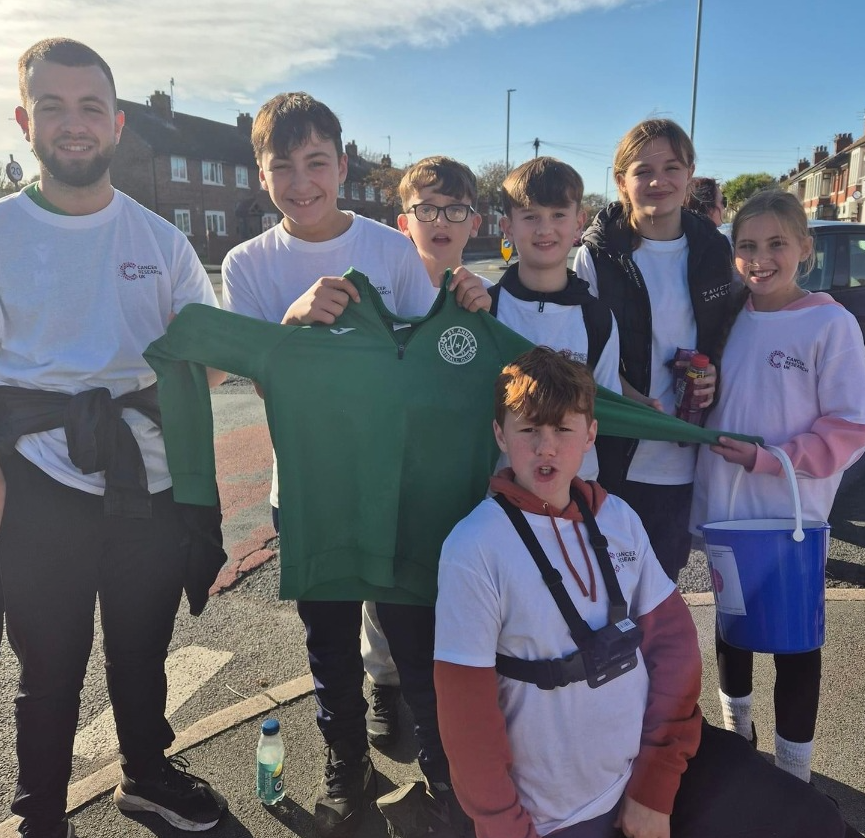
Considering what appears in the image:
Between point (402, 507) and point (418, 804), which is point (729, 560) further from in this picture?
point (418, 804)

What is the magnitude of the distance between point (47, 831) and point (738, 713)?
252 cm

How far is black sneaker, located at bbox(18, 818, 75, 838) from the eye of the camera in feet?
7.45

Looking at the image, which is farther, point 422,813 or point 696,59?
point 696,59

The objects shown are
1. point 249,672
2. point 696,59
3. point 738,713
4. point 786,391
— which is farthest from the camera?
point 696,59

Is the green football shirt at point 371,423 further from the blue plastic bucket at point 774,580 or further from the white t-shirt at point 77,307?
the blue plastic bucket at point 774,580

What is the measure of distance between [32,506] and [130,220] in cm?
99

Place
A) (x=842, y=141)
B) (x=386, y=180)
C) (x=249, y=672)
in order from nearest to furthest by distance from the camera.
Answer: (x=249, y=672) < (x=386, y=180) < (x=842, y=141)

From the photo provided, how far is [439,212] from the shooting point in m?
3.28

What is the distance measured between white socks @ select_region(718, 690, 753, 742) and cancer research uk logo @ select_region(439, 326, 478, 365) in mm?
1745

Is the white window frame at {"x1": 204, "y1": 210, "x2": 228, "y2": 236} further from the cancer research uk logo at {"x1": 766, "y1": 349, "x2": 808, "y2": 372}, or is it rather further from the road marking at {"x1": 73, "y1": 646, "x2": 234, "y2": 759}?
the cancer research uk logo at {"x1": 766, "y1": 349, "x2": 808, "y2": 372}

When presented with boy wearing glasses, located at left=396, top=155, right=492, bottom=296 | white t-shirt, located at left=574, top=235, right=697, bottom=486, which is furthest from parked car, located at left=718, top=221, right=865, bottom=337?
white t-shirt, located at left=574, top=235, right=697, bottom=486

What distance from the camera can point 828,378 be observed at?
7.59 ft

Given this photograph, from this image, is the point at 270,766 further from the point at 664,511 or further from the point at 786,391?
the point at 786,391

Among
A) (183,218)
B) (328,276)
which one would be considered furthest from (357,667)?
(183,218)
